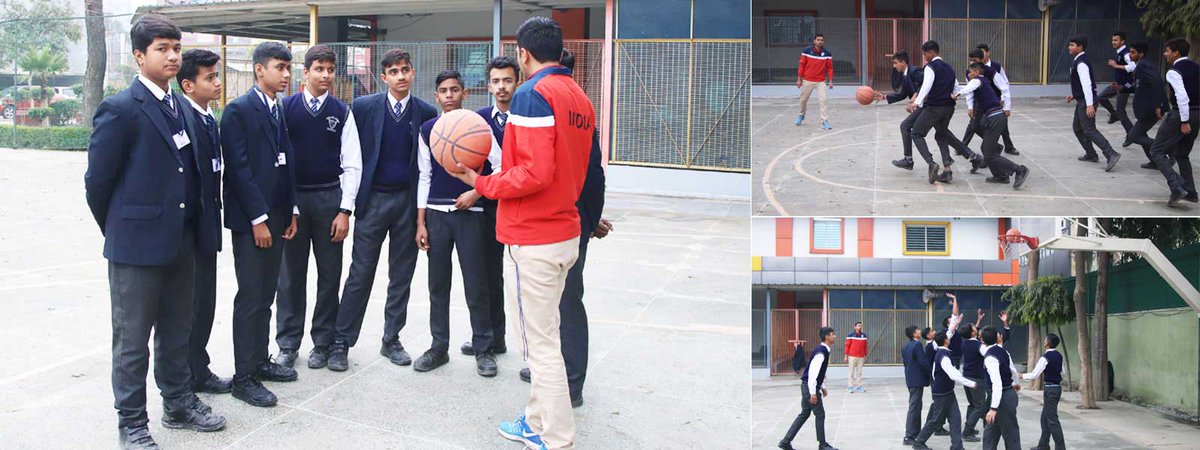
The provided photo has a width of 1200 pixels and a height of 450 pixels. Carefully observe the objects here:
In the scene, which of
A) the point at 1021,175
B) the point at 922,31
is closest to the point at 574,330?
the point at 1021,175

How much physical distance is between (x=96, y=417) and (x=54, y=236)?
6442 millimetres

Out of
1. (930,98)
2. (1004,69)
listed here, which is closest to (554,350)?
(1004,69)

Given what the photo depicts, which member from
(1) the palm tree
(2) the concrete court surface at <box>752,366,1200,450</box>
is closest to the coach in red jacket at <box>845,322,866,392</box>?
(2) the concrete court surface at <box>752,366,1200,450</box>

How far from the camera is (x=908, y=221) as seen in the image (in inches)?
144

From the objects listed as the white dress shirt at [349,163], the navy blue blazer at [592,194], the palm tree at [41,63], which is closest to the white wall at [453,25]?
the white dress shirt at [349,163]

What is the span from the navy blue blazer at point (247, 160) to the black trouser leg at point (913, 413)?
116 inches

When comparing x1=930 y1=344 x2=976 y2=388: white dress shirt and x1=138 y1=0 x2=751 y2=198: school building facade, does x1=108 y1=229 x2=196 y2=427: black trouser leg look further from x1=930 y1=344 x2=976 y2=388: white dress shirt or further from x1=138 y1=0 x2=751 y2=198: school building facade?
x1=138 y1=0 x2=751 y2=198: school building facade

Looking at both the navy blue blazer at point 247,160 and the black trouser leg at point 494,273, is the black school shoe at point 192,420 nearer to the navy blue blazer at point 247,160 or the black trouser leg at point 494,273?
the navy blue blazer at point 247,160

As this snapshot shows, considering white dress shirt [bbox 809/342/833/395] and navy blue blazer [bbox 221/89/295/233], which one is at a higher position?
navy blue blazer [bbox 221/89/295/233]

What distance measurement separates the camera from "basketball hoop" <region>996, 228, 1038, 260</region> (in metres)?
3.47

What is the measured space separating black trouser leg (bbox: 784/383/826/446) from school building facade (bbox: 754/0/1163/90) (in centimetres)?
173

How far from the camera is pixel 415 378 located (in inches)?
204

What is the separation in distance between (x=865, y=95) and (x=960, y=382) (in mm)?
2184

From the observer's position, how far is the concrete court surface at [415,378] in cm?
435
